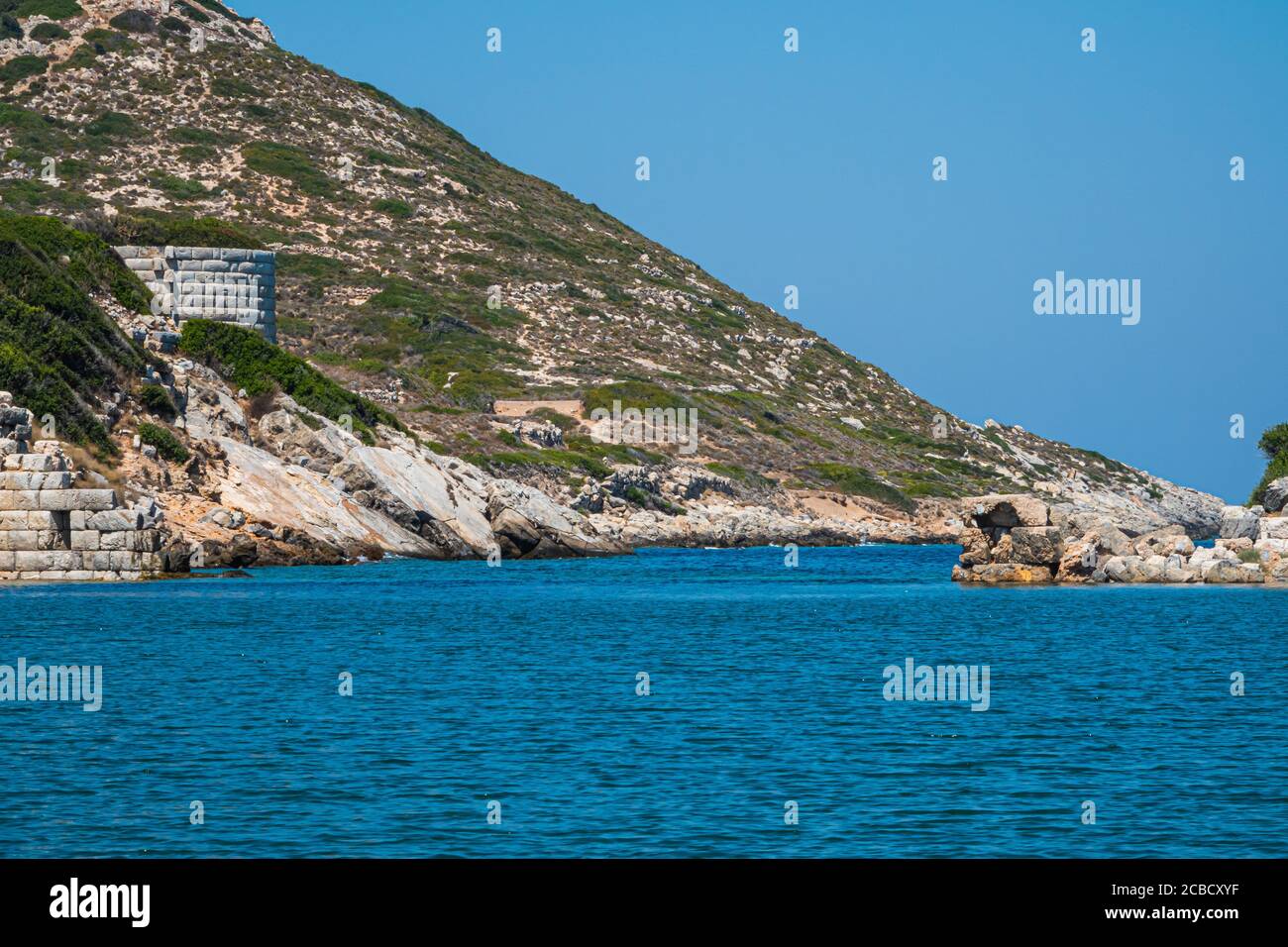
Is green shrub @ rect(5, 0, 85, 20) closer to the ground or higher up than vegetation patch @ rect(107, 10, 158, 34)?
higher up

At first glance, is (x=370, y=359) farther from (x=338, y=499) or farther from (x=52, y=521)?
(x=52, y=521)

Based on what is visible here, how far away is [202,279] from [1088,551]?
42.2 metres

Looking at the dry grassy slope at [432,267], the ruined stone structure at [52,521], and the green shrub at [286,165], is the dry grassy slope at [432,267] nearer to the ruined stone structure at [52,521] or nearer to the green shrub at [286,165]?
the green shrub at [286,165]

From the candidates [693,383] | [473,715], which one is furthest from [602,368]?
[473,715]

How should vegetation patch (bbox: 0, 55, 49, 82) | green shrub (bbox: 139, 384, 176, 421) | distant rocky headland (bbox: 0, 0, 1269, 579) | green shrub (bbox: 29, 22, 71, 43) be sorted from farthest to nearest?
1. green shrub (bbox: 29, 22, 71, 43)
2. vegetation patch (bbox: 0, 55, 49, 82)
3. green shrub (bbox: 139, 384, 176, 421)
4. distant rocky headland (bbox: 0, 0, 1269, 579)

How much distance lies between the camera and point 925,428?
151 meters

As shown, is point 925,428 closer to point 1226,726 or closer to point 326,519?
point 326,519

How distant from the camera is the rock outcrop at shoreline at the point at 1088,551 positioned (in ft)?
192

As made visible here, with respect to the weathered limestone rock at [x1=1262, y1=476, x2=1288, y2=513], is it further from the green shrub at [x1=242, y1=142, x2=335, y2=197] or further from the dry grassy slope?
the green shrub at [x1=242, y1=142, x2=335, y2=197]

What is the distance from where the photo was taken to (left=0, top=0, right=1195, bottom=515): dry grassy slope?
120m

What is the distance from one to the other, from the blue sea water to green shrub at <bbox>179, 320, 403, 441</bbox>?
1038 inches

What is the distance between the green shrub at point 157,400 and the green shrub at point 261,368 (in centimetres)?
874

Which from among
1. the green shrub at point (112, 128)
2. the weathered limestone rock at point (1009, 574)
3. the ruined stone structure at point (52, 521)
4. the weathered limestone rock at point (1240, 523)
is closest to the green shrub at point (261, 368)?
the ruined stone structure at point (52, 521)

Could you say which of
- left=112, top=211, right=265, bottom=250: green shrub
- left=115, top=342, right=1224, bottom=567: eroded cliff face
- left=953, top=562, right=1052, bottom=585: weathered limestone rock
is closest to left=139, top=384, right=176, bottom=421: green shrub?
left=115, top=342, right=1224, bottom=567: eroded cliff face
